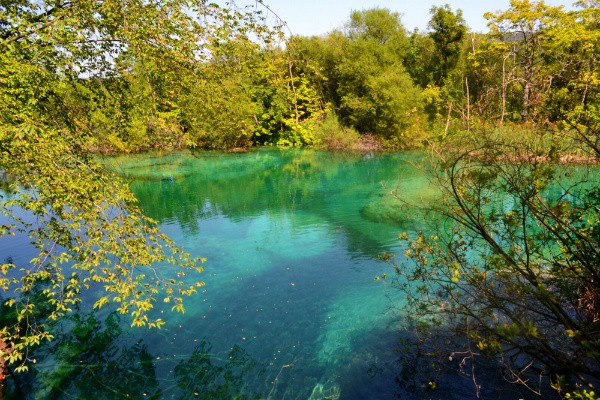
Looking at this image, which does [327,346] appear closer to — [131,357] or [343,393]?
[343,393]

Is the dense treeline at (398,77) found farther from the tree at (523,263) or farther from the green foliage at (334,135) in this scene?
the tree at (523,263)

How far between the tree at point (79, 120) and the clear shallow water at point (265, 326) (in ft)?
5.07

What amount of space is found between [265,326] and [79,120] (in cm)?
566

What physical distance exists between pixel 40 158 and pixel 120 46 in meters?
3.42

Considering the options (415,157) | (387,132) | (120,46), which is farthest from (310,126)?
(120,46)

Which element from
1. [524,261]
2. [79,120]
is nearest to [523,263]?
[524,261]

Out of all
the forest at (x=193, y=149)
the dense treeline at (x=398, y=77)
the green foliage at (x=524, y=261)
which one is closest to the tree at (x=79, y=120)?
the forest at (x=193, y=149)

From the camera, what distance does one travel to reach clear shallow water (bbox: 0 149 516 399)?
7.12 metres

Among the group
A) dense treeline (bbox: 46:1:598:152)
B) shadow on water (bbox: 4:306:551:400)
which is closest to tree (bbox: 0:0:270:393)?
shadow on water (bbox: 4:306:551:400)

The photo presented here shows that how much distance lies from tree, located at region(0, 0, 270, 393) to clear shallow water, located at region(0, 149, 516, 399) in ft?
5.07

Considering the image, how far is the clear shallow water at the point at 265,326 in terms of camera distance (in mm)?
7117

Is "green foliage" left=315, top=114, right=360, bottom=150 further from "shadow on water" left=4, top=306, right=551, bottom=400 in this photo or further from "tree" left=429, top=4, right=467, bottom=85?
"shadow on water" left=4, top=306, right=551, bottom=400

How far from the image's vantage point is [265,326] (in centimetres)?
890

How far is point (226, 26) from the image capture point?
21.5ft
